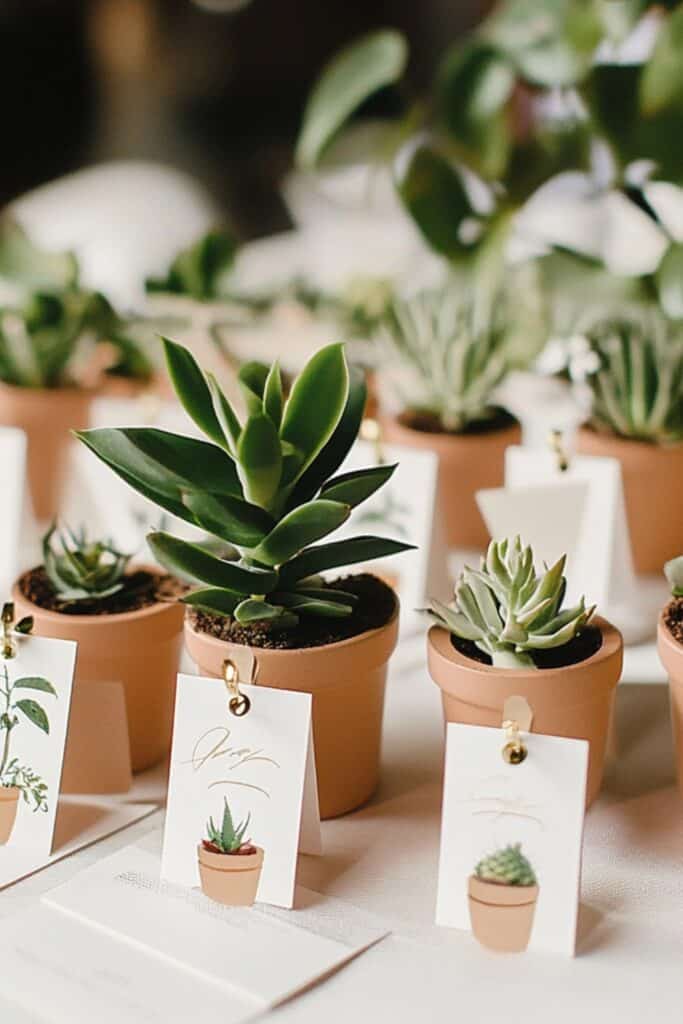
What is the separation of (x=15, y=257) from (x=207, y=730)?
98 cm

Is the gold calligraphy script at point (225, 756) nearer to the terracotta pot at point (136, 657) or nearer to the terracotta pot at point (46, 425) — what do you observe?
the terracotta pot at point (136, 657)

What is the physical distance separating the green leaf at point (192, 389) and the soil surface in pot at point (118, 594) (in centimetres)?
16

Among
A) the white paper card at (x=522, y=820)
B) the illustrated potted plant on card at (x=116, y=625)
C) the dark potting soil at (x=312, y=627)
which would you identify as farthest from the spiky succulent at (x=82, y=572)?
the white paper card at (x=522, y=820)

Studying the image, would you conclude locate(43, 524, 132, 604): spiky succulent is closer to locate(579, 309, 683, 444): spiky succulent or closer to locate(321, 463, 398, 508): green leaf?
locate(321, 463, 398, 508): green leaf

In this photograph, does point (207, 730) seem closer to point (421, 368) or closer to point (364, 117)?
point (421, 368)

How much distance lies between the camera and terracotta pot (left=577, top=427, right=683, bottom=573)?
3.86ft

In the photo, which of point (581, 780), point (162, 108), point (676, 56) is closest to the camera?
point (581, 780)

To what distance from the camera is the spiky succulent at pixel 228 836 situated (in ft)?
2.67

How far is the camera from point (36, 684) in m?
0.88

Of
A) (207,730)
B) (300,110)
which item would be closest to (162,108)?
(300,110)

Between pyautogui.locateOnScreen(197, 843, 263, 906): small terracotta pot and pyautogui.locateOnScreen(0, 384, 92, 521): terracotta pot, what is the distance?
0.69 metres

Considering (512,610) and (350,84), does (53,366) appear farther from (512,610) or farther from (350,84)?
(512,610)

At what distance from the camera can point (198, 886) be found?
0.83 metres

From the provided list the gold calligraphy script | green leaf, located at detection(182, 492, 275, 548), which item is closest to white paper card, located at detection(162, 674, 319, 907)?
the gold calligraphy script
